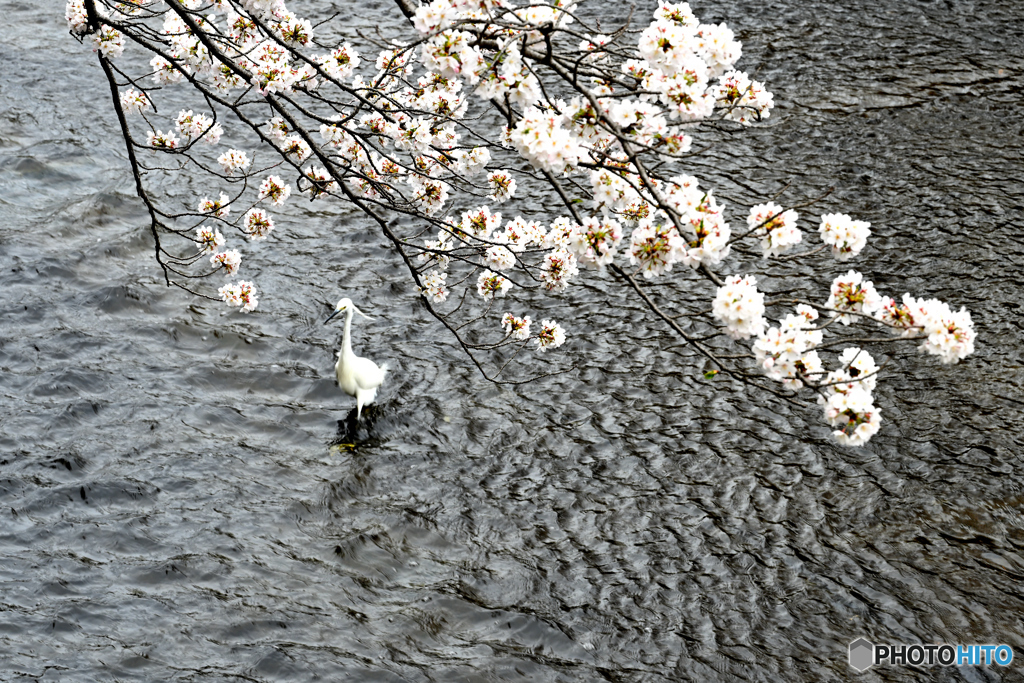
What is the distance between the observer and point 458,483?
29.3 feet

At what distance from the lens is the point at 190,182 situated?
13.2m

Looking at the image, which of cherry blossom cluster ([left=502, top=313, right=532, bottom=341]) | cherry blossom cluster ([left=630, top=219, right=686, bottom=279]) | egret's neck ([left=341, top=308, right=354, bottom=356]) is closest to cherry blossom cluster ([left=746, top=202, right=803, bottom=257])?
cherry blossom cluster ([left=630, top=219, right=686, bottom=279])

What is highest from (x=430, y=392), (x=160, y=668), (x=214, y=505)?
(x=430, y=392)

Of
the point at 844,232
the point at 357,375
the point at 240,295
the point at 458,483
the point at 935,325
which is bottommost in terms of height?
the point at 458,483

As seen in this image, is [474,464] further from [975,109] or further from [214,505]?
[975,109]

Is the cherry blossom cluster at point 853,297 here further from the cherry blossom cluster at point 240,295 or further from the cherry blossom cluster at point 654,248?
the cherry blossom cluster at point 240,295

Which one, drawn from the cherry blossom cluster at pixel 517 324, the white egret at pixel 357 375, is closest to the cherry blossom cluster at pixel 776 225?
the cherry blossom cluster at pixel 517 324

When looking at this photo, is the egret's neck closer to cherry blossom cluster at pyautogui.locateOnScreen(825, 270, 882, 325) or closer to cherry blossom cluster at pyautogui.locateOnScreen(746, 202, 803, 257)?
cherry blossom cluster at pyautogui.locateOnScreen(746, 202, 803, 257)

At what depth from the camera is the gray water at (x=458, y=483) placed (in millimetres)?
7367

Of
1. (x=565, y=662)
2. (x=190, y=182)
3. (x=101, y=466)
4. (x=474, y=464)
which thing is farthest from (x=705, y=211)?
(x=190, y=182)

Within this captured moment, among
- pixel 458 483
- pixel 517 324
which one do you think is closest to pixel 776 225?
pixel 517 324

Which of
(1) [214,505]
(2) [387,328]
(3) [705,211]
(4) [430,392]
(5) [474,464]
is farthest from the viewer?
(2) [387,328]

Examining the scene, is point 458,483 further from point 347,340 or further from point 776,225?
point 776,225

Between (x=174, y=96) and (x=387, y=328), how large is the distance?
6.45m
